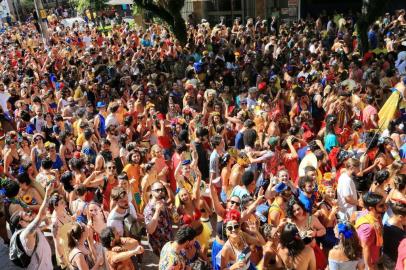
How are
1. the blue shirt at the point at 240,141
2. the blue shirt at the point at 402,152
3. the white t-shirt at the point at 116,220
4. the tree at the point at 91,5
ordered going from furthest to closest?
the tree at the point at 91,5 → the blue shirt at the point at 240,141 → the blue shirt at the point at 402,152 → the white t-shirt at the point at 116,220

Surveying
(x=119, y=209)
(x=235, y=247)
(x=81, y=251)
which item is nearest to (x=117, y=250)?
(x=81, y=251)

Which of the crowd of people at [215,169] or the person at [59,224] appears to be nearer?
the crowd of people at [215,169]

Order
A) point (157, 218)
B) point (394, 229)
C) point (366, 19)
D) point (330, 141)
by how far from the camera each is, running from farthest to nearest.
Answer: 1. point (366, 19)
2. point (330, 141)
3. point (157, 218)
4. point (394, 229)

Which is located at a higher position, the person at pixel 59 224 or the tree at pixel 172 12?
the tree at pixel 172 12

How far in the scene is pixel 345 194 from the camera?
4621 millimetres

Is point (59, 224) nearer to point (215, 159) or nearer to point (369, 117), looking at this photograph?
point (215, 159)

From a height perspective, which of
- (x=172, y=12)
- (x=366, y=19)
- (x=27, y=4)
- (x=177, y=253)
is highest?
(x=27, y=4)

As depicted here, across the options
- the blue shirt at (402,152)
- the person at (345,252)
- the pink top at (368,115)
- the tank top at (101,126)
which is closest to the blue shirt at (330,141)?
the blue shirt at (402,152)

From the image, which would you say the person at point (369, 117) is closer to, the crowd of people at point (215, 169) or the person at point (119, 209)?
Answer: the crowd of people at point (215, 169)

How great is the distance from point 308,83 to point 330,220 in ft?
16.9

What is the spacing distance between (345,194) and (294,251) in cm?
142

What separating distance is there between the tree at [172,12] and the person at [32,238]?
12.0 m

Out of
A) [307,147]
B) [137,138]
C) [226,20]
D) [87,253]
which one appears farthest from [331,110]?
[226,20]

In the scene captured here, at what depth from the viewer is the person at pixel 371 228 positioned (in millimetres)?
3748
